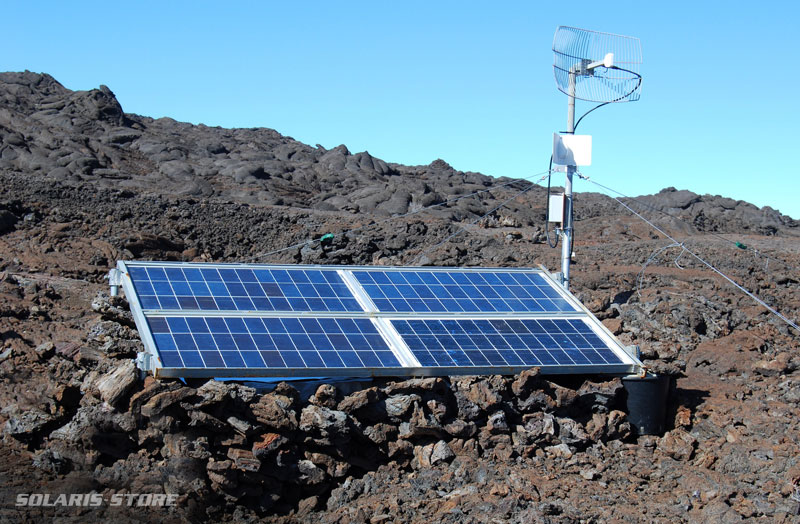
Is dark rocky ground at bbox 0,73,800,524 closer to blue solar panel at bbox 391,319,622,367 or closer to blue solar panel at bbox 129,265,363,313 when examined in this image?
blue solar panel at bbox 391,319,622,367

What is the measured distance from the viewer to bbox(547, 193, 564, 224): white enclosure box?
16.7 m

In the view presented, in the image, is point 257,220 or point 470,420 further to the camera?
point 257,220

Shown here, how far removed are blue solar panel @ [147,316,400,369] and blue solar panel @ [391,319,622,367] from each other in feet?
2.07

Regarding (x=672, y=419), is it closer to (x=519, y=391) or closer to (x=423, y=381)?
(x=519, y=391)

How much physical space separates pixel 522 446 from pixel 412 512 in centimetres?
228

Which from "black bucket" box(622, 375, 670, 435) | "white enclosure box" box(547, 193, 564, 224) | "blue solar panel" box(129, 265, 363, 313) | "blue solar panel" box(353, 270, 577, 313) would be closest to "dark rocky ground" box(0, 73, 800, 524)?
"black bucket" box(622, 375, 670, 435)

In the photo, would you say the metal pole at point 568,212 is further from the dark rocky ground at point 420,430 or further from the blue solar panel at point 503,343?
the blue solar panel at point 503,343

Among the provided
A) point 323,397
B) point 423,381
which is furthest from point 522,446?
point 323,397

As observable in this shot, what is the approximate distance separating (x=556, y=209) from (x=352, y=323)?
4985 millimetres

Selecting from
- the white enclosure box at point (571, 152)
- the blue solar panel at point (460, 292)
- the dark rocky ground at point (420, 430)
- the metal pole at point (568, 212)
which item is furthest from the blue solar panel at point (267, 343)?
the white enclosure box at point (571, 152)

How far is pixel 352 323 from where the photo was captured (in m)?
13.8

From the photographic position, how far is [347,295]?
48.1ft

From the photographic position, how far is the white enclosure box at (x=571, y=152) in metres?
16.8

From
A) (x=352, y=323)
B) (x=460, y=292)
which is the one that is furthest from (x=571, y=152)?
(x=352, y=323)
